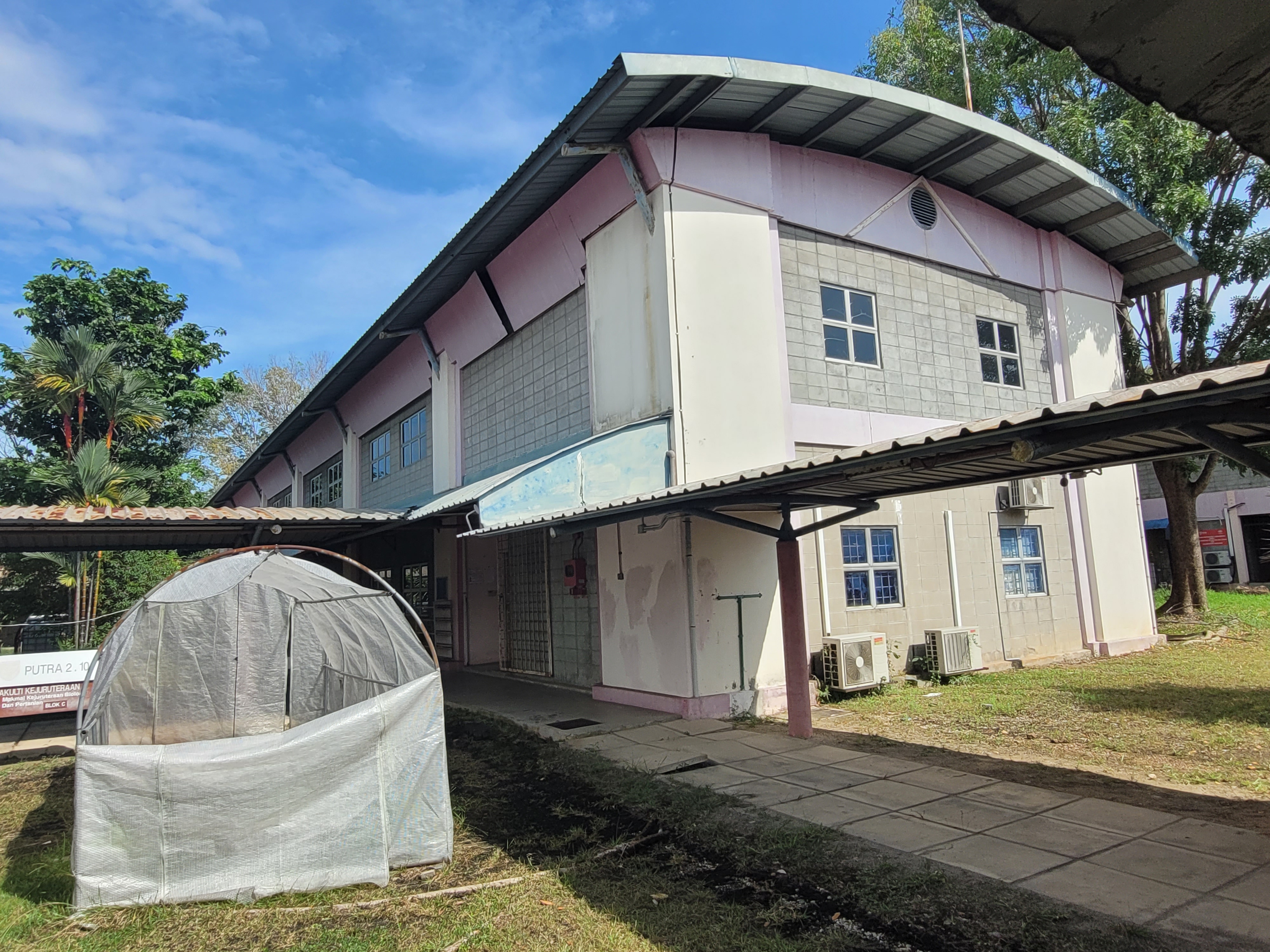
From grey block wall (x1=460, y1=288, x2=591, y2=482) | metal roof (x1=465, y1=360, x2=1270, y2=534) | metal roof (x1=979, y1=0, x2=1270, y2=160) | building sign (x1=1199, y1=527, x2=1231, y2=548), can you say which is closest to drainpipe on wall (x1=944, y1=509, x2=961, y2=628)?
metal roof (x1=465, y1=360, x2=1270, y2=534)

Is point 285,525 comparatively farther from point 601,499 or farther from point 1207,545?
point 1207,545

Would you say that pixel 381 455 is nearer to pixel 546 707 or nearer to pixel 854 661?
pixel 546 707

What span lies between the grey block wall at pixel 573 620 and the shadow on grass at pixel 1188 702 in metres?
6.16

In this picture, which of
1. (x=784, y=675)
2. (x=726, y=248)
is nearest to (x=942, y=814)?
(x=784, y=675)

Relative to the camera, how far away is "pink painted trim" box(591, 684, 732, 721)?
30.6 ft

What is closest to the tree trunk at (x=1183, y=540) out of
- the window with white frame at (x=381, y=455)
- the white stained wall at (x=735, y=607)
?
the white stained wall at (x=735, y=607)

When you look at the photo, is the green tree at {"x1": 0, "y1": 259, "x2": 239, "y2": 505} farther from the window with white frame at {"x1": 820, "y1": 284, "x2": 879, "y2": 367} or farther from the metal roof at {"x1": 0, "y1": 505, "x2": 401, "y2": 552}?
the window with white frame at {"x1": 820, "y1": 284, "x2": 879, "y2": 367}

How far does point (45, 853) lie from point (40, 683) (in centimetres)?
479

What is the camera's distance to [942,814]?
5762 mm

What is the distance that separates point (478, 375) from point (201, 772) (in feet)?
35.8

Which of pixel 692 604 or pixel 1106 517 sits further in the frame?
pixel 1106 517

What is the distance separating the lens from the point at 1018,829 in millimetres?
5406

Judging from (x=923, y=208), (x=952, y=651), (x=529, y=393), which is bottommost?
(x=952, y=651)

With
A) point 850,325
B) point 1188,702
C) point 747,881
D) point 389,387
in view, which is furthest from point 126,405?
point 1188,702
